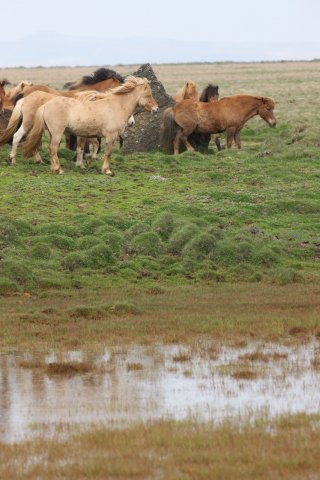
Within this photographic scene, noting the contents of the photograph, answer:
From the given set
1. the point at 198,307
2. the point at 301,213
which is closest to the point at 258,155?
the point at 301,213

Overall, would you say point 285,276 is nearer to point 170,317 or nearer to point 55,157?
point 170,317

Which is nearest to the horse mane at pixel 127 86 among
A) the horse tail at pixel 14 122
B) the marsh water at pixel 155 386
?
the horse tail at pixel 14 122

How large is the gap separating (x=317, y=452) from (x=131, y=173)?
45.7ft

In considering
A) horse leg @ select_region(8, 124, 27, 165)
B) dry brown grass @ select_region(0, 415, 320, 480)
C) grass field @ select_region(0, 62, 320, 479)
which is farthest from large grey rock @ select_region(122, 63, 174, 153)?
dry brown grass @ select_region(0, 415, 320, 480)

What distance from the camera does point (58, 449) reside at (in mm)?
7164

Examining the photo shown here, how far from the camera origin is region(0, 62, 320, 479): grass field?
23.1ft

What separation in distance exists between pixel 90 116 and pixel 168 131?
4.41m

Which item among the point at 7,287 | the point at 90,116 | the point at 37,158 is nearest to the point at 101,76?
the point at 37,158

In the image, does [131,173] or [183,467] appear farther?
[131,173]

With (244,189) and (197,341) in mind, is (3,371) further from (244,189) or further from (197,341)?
(244,189)

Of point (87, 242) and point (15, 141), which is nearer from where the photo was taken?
point (87, 242)

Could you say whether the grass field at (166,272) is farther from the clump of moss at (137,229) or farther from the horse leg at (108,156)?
the horse leg at (108,156)

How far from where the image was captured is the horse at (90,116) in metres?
19.7

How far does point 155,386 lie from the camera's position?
29.7 feet
